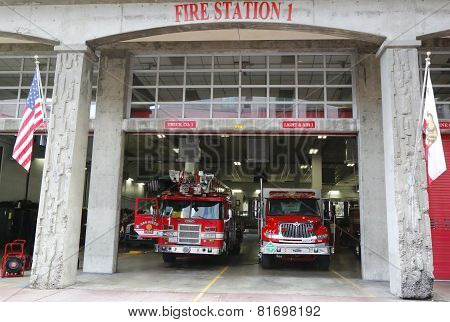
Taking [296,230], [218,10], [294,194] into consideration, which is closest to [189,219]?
[296,230]

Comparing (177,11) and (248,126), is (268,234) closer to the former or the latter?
(248,126)

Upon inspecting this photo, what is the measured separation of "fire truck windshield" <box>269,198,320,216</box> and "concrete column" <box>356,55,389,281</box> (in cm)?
225

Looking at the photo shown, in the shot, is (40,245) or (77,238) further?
(77,238)

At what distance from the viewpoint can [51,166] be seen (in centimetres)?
1047

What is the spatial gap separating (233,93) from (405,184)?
20.6ft

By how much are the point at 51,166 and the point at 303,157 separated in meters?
18.5

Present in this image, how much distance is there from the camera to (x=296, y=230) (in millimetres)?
13461

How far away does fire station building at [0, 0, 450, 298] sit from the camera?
9969 millimetres

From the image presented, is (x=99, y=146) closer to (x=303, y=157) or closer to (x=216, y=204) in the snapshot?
(x=216, y=204)

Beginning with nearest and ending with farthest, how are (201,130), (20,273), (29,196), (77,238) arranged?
(77,238), (20,273), (201,130), (29,196)
